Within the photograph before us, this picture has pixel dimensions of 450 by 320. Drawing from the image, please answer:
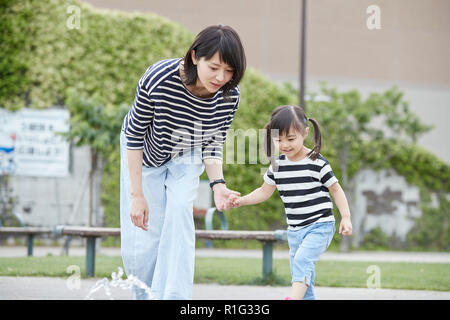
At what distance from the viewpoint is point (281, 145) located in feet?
10.8

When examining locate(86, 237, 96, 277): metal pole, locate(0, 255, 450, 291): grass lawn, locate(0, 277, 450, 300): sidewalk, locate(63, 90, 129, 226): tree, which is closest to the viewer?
locate(0, 277, 450, 300): sidewalk

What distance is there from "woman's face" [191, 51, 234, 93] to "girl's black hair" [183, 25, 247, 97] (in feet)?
0.06

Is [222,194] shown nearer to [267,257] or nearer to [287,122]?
[287,122]

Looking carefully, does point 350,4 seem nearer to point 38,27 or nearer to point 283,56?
point 283,56

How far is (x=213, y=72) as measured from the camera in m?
2.66

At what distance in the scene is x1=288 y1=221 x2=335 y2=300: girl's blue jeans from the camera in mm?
3217

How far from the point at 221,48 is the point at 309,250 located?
122 centimetres

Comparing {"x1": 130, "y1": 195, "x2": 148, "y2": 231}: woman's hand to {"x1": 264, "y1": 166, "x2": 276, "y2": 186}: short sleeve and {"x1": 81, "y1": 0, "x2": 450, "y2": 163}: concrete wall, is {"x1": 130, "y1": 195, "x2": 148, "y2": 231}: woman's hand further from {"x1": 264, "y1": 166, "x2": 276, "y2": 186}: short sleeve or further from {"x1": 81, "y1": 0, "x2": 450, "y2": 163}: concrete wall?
{"x1": 81, "y1": 0, "x2": 450, "y2": 163}: concrete wall

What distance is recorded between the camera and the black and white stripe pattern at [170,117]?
2789mm

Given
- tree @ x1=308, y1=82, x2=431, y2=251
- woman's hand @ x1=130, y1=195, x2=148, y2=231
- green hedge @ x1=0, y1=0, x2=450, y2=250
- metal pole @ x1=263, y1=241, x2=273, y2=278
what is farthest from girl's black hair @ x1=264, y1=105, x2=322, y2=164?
tree @ x1=308, y1=82, x2=431, y2=251
